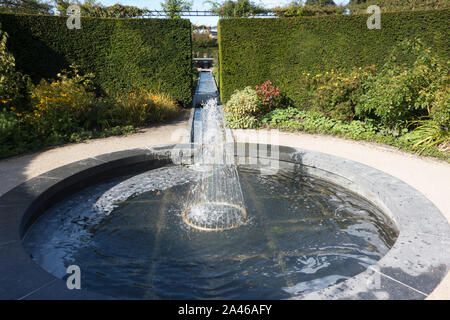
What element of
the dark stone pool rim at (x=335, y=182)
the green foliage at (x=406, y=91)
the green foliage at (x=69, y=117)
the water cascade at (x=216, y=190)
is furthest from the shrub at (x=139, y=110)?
the green foliage at (x=406, y=91)

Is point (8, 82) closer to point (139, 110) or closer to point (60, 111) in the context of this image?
point (60, 111)

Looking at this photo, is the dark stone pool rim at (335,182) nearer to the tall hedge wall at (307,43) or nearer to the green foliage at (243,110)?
the green foliage at (243,110)

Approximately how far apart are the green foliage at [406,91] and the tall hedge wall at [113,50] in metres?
5.85

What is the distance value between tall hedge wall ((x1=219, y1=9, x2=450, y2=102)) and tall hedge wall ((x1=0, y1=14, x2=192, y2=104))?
1.53 meters

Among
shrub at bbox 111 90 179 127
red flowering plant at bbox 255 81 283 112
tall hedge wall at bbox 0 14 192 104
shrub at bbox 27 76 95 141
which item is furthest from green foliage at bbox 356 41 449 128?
shrub at bbox 27 76 95 141

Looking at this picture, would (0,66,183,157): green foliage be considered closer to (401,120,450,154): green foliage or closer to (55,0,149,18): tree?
(401,120,450,154): green foliage

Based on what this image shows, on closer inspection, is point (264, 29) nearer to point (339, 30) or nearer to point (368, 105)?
point (339, 30)

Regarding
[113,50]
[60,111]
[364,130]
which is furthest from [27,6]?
[364,130]

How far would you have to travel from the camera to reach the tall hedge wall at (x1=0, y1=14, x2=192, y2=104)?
29.0 ft

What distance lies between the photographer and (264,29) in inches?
374

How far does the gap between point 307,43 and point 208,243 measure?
7.90 meters

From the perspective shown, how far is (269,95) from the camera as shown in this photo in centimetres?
893

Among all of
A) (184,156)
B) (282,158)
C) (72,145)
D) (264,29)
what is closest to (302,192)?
(282,158)

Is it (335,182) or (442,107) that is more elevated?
(442,107)
